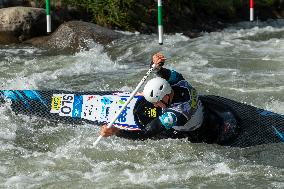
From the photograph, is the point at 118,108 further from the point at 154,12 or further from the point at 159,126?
the point at 154,12

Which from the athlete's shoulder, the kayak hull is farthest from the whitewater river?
the athlete's shoulder

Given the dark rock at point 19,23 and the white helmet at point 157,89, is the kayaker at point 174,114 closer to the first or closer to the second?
the white helmet at point 157,89

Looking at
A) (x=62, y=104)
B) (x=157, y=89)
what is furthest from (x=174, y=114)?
(x=62, y=104)

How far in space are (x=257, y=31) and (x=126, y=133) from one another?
906 centimetres

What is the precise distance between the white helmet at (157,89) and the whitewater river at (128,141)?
0.77 meters

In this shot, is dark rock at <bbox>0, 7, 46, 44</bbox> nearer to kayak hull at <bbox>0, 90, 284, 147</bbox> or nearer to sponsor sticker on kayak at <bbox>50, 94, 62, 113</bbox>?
kayak hull at <bbox>0, 90, 284, 147</bbox>

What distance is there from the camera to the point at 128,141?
7.18 m

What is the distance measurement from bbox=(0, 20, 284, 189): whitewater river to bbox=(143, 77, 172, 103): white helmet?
2.53 feet

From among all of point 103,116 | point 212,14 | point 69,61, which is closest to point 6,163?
point 103,116

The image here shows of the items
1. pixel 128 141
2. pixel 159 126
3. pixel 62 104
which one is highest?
pixel 159 126

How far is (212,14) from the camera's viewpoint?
16.7 m

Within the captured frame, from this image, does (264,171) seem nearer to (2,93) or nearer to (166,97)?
(166,97)

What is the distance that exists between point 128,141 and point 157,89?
1315 millimetres

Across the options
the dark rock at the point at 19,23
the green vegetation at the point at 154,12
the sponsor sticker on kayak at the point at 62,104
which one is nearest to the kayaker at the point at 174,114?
the sponsor sticker on kayak at the point at 62,104
